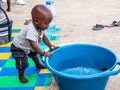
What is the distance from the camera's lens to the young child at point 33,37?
177cm

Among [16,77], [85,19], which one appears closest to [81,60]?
[16,77]

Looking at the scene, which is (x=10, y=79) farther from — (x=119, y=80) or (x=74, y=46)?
(x=119, y=80)

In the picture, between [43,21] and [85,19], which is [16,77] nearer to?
[43,21]

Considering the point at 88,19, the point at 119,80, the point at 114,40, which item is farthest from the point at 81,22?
the point at 119,80

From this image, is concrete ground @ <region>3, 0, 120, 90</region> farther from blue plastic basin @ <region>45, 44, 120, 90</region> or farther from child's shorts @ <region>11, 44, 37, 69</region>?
child's shorts @ <region>11, 44, 37, 69</region>

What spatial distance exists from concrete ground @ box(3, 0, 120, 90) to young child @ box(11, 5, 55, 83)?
0.30 metres

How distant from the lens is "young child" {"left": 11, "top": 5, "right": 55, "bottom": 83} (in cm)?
177

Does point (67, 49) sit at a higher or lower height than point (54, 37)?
higher

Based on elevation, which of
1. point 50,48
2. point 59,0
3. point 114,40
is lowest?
point 59,0

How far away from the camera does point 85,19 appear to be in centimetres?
340

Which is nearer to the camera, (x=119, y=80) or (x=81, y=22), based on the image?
(x=119, y=80)

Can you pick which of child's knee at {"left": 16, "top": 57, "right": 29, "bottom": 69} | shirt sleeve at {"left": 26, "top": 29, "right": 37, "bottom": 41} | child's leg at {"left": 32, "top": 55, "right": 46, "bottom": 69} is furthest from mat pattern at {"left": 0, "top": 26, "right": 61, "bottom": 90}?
shirt sleeve at {"left": 26, "top": 29, "right": 37, "bottom": 41}

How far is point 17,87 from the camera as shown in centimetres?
202

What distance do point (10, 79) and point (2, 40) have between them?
2.27 feet
